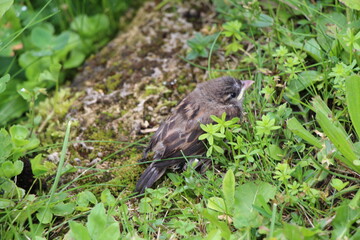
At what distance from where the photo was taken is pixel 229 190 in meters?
3.46

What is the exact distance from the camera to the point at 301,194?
134 inches

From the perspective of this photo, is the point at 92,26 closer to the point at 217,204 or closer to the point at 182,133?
the point at 182,133

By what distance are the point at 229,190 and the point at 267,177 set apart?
0.37 m

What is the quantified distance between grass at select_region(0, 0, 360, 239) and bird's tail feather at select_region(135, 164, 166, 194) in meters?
0.10

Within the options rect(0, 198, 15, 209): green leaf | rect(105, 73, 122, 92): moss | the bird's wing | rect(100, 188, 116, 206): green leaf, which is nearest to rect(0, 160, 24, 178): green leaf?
rect(0, 198, 15, 209): green leaf

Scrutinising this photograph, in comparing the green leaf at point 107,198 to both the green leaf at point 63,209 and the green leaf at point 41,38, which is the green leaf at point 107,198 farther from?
the green leaf at point 41,38

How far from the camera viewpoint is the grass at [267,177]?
3.32 meters

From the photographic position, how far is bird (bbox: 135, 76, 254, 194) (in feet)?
13.6

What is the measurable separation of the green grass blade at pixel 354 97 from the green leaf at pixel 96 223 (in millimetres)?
1956

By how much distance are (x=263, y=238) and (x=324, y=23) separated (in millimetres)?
2358

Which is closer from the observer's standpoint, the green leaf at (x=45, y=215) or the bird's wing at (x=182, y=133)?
the green leaf at (x=45, y=215)

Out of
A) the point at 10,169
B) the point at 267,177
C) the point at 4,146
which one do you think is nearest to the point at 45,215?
the point at 10,169

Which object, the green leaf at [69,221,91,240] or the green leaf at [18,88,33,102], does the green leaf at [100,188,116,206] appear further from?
the green leaf at [18,88,33,102]

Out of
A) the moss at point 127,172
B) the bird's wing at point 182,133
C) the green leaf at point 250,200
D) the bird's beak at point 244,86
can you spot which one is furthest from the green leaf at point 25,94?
the green leaf at point 250,200
